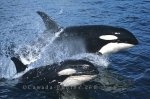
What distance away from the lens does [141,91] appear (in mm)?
10828

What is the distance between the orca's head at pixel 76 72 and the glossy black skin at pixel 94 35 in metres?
2.52

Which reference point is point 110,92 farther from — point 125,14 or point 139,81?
point 125,14

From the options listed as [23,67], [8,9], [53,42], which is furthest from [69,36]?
[8,9]

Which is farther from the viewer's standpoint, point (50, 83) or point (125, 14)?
point (125, 14)

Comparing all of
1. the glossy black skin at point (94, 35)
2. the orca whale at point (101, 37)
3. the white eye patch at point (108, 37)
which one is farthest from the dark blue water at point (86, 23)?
the white eye patch at point (108, 37)

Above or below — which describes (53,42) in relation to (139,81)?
above

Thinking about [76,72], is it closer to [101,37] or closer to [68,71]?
[68,71]

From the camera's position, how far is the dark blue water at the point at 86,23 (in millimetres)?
10880

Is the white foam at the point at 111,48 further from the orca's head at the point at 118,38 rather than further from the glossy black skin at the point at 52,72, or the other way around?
the glossy black skin at the point at 52,72

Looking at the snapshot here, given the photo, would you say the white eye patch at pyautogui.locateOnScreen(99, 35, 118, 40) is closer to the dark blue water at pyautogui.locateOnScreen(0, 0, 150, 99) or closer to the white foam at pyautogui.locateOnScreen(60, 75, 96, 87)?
the dark blue water at pyautogui.locateOnScreen(0, 0, 150, 99)

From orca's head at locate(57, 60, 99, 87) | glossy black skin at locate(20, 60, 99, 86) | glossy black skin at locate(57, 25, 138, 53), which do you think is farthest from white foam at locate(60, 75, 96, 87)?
glossy black skin at locate(57, 25, 138, 53)

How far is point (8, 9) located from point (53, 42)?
12917 millimetres

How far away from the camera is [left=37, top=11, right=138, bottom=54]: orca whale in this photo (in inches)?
487

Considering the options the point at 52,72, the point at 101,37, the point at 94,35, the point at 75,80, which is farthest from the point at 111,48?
the point at 52,72
